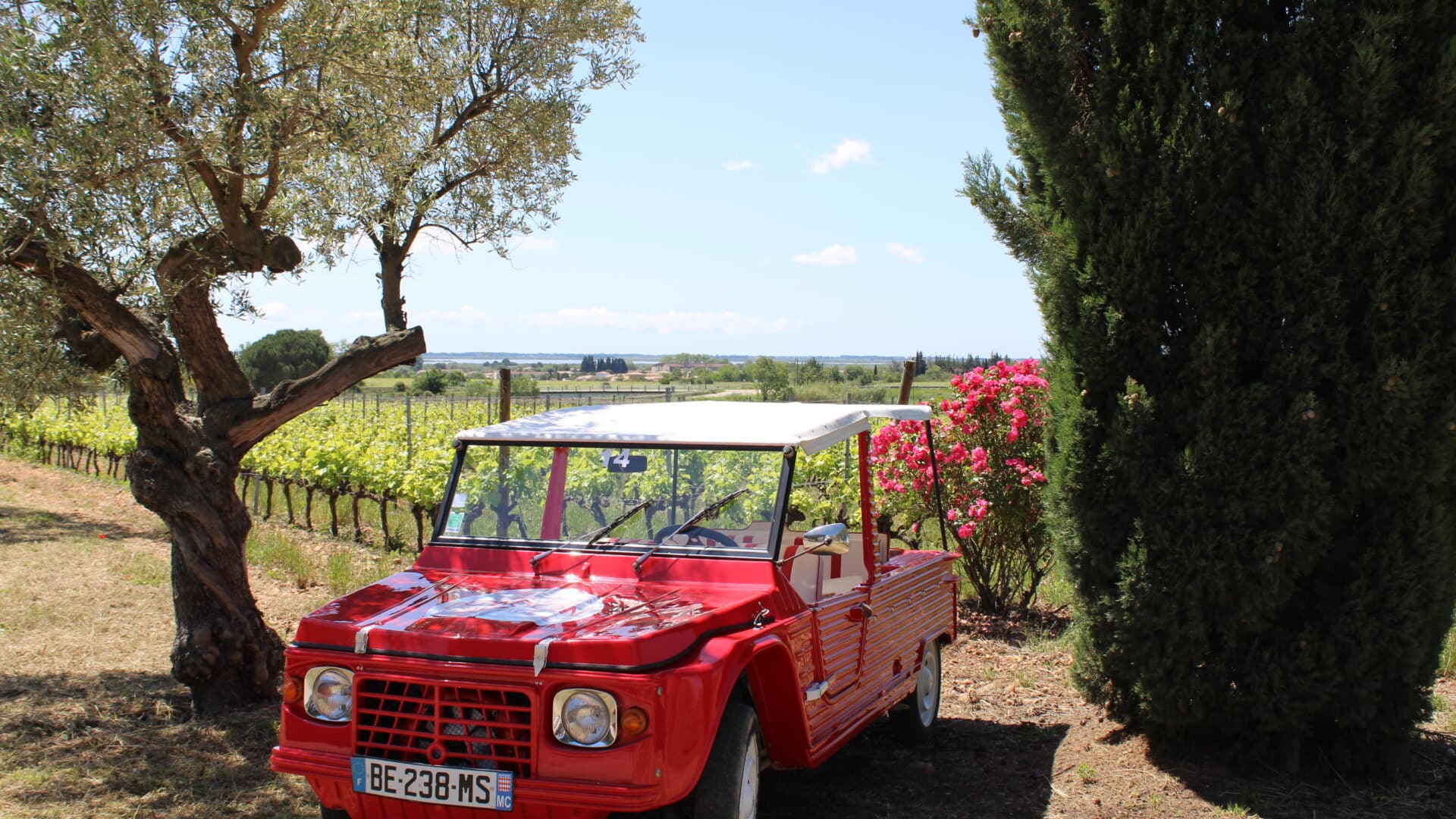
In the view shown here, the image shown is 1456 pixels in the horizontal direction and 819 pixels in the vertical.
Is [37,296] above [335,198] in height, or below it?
below

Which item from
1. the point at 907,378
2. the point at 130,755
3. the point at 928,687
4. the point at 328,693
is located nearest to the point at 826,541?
the point at 328,693

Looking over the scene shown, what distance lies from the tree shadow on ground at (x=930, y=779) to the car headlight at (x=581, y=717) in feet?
6.02

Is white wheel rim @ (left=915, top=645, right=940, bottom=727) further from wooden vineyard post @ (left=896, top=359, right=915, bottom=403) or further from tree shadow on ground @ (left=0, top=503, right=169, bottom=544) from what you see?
tree shadow on ground @ (left=0, top=503, right=169, bottom=544)

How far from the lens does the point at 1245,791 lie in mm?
5371

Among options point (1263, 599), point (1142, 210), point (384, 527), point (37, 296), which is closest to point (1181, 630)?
point (1263, 599)

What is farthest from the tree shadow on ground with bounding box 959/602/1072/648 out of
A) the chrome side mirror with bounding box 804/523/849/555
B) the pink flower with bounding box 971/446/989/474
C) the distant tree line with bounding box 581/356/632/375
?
the distant tree line with bounding box 581/356/632/375

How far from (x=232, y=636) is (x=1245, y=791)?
18.8 ft

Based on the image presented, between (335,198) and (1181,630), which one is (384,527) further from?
(1181,630)

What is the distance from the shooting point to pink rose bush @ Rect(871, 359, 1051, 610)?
9.32m

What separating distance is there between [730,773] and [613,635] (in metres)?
0.66

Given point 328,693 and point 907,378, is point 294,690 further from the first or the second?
point 907,378

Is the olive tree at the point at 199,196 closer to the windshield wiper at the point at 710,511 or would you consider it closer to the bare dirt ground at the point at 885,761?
the bare dirt ground at the point at 885,761

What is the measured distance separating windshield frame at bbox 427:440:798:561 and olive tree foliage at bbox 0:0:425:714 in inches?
83.6

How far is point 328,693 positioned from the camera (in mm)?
3928
